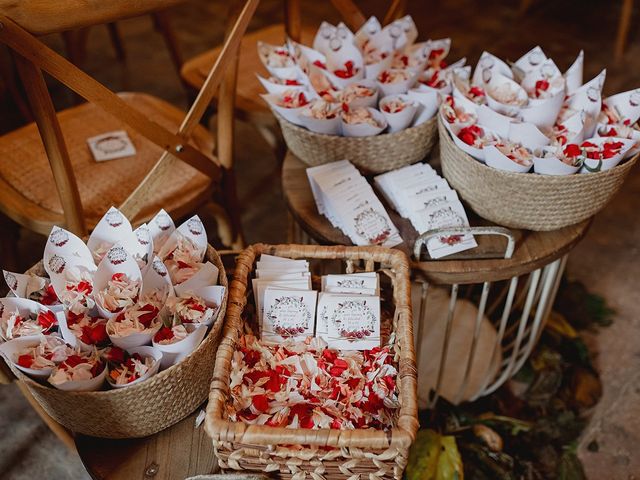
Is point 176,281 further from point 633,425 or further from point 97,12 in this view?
point 633,425

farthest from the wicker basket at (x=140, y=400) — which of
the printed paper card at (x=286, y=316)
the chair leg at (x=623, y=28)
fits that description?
the chair leg at (x=623, y=28)

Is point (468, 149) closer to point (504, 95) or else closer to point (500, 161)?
point (500, 161)

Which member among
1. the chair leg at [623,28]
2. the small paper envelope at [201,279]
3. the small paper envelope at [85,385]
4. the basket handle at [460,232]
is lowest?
the chair leg at [623,28]

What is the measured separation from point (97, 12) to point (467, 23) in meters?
2.84

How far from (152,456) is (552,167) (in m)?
0.88

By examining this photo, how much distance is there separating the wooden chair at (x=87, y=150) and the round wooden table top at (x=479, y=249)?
11.6 inches

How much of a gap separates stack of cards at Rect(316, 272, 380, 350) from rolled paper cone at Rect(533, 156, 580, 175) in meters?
0.37

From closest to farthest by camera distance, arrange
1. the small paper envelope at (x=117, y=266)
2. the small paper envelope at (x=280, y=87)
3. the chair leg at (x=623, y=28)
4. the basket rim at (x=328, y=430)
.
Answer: the basket rim at (x=328, y=430) < the small paper envelope at (x=117, y=266) < the small paper envelope at (x=280, y=87) < the chair leg at (x=623, y=28)

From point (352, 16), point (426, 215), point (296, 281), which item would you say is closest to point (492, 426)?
point (426, 215)

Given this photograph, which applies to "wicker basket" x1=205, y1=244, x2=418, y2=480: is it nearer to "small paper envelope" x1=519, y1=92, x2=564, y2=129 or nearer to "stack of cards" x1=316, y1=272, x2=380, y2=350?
"stack of cards" x1=316, y1=272, x2=380, y2=350

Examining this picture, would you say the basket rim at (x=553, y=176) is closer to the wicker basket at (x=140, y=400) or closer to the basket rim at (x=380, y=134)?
the basket rim at (x=380, y=134)

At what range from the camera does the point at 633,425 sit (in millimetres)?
1707

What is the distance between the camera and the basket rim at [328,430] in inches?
36.1

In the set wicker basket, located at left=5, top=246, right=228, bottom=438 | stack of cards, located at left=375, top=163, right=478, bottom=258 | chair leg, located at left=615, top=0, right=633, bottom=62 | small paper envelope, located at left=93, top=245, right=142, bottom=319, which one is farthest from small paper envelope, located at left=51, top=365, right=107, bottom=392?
chair leg, located at left=615, top=0, right=633, bottom=62
